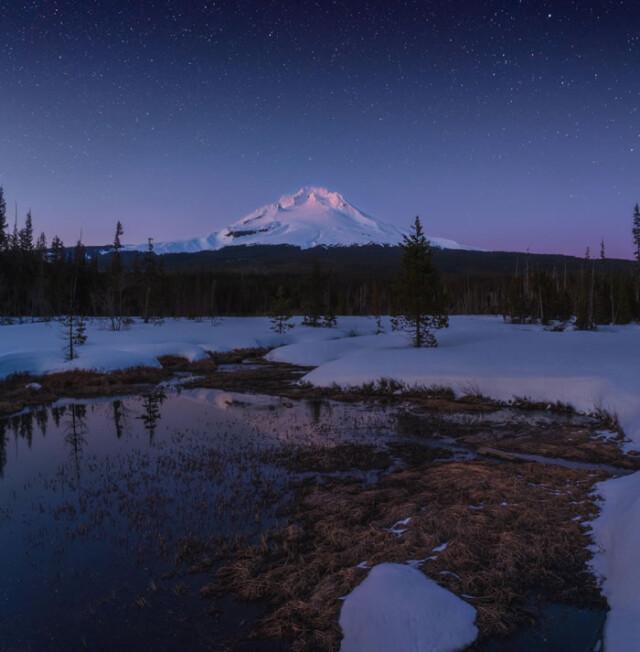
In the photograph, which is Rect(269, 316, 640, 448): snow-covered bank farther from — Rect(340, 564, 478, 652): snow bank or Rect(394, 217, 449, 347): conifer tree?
Rect(340, 564, 478, 652): snow bank

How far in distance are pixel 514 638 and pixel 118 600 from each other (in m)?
4.78

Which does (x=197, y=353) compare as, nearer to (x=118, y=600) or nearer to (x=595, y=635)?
(x=118, y=600)

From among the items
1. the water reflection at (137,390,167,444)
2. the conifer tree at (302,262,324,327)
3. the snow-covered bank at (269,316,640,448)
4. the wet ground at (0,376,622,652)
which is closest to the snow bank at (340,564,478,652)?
the wet ground at (0,376,622,652)

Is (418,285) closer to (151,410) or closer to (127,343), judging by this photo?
(151,410)

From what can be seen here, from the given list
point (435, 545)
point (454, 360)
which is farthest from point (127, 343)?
point (435, 545)

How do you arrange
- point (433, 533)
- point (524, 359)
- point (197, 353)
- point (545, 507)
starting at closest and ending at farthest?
point (433, 533) → point (545, 507) → point (524, 359) → point (197, 353)

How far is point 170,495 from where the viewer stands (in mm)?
10188

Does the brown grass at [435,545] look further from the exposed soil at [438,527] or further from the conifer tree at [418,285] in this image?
the conifer tree at [418,285]

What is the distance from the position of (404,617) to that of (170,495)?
625cm

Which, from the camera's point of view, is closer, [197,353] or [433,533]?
[433,533]

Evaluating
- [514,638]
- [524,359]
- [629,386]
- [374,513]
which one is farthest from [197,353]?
[514,638]

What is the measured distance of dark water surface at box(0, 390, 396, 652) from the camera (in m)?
5.92

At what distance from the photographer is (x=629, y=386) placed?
17672 mm

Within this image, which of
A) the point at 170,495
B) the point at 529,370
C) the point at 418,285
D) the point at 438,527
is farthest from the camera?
the point at 418,285
